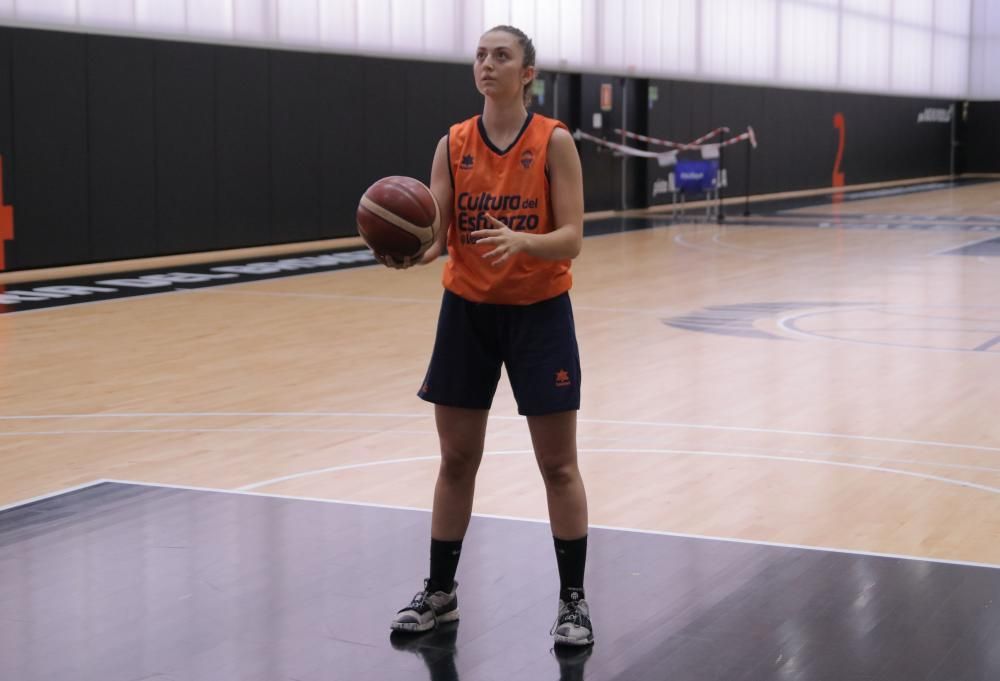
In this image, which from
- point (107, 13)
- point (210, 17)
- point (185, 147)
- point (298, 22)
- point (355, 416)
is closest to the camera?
point (355, 416)

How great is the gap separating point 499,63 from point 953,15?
3669 centimetres

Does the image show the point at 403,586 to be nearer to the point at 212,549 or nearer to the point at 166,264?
the point at 212,549

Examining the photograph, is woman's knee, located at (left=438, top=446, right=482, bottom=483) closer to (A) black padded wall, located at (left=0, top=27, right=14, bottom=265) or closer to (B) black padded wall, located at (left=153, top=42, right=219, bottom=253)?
(A) black padded wall, located at (left=0, top=27, right=14, bottom=265)

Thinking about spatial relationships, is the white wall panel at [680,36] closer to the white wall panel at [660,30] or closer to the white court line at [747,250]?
the white wall panel at [660,30]

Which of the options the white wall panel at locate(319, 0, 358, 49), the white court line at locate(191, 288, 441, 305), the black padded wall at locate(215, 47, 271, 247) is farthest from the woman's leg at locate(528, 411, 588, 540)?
the white wall panel at locate(319, 0, 358, 49)

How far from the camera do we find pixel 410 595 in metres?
4.27

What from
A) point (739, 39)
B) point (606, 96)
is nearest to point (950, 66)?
point (739, 39)

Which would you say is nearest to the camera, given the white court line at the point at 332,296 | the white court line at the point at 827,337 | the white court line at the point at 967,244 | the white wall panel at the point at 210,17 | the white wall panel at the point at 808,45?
the white court line at the point at 827,337

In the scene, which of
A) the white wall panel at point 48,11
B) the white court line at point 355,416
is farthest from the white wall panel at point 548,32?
the white court line at point 355,416

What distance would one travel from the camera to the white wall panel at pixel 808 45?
29141mm

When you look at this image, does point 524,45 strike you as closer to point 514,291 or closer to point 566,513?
point 514,291

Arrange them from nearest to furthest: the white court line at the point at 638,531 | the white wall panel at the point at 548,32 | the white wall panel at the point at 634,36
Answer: the white court line at the point at 638,531 → the white wall panel at the point at 548,32 → the white wall panel at the point at 634,36

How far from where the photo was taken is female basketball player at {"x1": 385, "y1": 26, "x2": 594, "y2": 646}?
Answer: 376 cm

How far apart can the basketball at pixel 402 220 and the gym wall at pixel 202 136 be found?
10634mm
